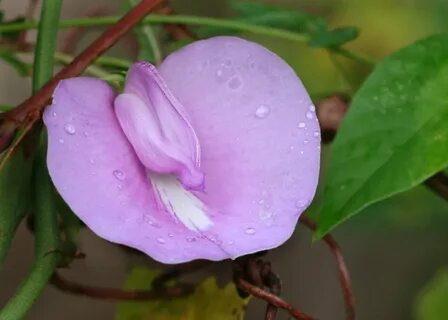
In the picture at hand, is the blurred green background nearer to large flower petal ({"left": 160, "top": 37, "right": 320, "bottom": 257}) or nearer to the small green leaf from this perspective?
the small green leaf

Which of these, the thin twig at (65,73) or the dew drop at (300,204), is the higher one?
the thin twig at (65,73)

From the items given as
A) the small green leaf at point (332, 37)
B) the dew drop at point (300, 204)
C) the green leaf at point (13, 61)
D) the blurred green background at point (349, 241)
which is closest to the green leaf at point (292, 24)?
the small green leaf at point (332, 37)

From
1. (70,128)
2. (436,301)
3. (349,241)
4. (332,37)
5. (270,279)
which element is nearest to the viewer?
(70,128)

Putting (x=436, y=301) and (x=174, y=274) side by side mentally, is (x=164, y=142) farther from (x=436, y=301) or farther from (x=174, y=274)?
(x=436, y=301)

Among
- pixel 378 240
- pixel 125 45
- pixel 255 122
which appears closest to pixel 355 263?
pixel 378 240

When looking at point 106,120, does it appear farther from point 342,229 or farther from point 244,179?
point 342,229

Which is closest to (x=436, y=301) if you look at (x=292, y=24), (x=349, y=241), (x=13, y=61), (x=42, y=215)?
(x=349, y=241)

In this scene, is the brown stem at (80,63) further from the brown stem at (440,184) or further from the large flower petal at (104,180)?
the brown stem at (440,184)
